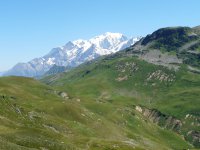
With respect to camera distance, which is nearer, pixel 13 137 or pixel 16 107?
pixel 13 137

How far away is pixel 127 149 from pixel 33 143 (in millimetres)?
Answer: 50554

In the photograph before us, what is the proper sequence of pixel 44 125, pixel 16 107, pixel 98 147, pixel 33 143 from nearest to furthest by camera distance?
pixel 33 143, pixel 98 147, pixel 44 125, pixel 16 107

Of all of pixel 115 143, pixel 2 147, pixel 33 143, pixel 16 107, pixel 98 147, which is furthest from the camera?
pixel 16 107

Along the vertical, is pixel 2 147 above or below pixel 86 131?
above

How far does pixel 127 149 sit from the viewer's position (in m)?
132

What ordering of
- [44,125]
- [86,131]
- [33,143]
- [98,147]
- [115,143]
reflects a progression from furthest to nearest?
1. [86,131]
2. [44,125]
3. [115,143]
4. [98,147]
5. [33,143]

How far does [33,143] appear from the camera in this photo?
89062 mm

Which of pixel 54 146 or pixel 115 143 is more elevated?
pixel 54 146

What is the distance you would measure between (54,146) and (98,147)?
125 ft

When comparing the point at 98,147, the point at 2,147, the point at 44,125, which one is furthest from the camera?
the point at 44,125

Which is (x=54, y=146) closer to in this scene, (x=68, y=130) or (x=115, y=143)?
(x=115, y=143)

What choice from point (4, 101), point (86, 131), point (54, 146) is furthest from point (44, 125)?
point (54, 146)

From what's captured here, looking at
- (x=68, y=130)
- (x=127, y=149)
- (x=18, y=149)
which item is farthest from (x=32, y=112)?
(x=18, y=149)

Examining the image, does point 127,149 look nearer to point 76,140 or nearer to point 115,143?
point 115,143
